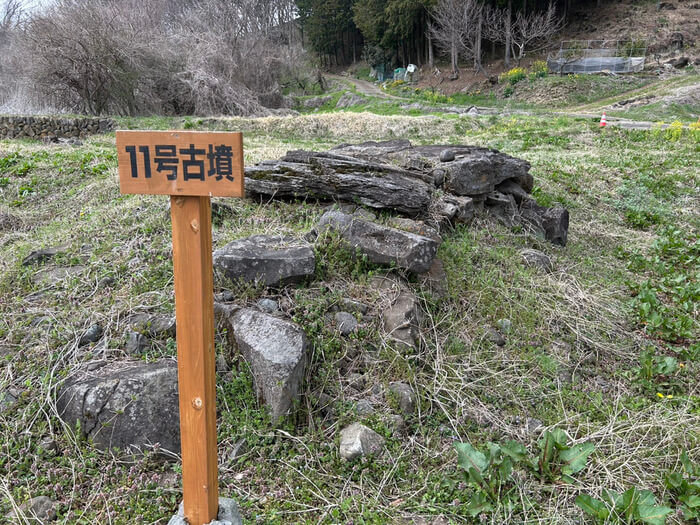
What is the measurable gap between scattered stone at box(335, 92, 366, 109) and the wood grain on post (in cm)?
2622

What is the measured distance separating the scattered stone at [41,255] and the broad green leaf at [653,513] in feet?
15.9

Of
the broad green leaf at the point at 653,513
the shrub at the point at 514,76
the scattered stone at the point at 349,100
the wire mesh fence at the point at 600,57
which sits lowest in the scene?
the broad green leaf at the point at 653,513

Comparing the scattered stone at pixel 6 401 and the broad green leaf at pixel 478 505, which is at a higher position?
the scattered stone at pixel 6 401

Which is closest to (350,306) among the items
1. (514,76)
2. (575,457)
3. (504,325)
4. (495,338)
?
(495,338)

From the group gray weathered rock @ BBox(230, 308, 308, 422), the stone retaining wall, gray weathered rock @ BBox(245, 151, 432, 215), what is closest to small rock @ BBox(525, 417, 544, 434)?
gray weathered rock @ BBox(230, 308, 308, 422)

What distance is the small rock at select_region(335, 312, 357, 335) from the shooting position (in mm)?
Answer: 3553

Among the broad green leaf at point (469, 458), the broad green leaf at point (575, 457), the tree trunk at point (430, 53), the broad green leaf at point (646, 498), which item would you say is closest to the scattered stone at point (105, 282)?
the broad green leaf at point (469, 458)

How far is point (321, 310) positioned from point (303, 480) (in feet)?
4.08

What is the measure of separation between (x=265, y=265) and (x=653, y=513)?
9.16 feet

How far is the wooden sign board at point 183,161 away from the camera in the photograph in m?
2.00

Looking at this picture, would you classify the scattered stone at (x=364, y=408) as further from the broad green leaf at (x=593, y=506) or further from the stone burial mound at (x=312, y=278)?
the broad green leaf at (x=593, y=506)

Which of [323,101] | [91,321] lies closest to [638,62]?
[323,101]

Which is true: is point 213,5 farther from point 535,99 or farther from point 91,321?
point 91,321

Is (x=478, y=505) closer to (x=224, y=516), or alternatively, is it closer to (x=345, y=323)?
(x=224, y=516)
